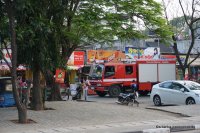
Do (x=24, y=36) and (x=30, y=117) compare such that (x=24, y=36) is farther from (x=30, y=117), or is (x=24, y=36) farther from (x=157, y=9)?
(x=157, y=9)

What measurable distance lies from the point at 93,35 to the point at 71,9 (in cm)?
174

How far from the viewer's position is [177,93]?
2323 centimetres

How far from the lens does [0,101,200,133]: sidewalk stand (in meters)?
14.4

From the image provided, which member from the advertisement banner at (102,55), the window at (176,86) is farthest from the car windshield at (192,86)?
the advertisement banner at (102,55)

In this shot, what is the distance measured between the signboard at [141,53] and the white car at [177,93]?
20.3m

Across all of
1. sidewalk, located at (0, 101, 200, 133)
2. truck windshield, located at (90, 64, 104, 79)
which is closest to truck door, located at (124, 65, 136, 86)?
truck windshield, located at (90, 64, 104, 79)

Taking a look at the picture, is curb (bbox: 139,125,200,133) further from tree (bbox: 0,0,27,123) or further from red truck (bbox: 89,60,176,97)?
red truck (bbox: 89,60,176,97)

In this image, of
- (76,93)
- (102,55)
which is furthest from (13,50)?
(102,55)

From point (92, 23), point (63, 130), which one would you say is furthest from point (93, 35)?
point (63, 130)

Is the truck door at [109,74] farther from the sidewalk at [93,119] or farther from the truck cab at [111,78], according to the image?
the sidewalk at [93,119]

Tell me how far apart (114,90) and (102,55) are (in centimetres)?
1034

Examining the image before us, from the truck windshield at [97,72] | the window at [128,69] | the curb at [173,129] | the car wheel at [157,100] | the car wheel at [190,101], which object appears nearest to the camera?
the curb at [173,129]

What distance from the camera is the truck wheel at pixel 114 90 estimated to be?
111 feet

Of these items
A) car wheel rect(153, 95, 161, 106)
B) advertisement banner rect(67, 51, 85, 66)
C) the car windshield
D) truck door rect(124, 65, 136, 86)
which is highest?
advertisement banner rect(67, 51, 85, 66)
